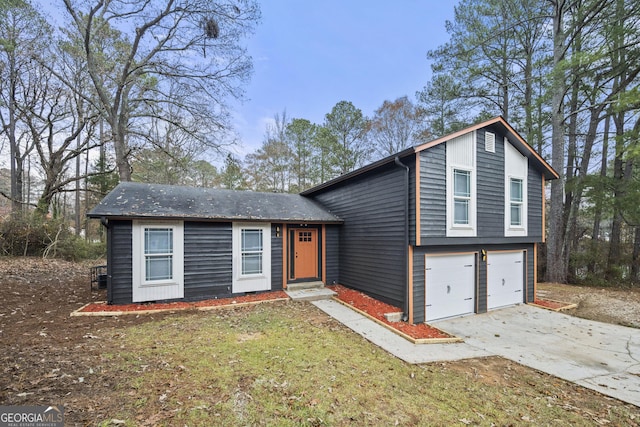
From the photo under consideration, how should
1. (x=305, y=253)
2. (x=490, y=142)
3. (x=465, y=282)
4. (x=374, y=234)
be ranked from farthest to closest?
(x=305, y=253), (x=374, y=234), (x=490, y=142), (x=465, y=282)

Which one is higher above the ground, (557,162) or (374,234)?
(557,162)

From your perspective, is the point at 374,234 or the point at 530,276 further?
the point at 530,276

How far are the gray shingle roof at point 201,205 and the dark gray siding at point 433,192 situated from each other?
137 inches

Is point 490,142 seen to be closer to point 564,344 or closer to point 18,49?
point 564,344

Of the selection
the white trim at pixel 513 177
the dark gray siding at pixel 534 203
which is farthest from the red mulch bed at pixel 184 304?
the dark gray siding at pixel 534 203

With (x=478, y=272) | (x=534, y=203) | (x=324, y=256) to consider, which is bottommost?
(x=478, y=272)

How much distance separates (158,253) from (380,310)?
6.16 metres

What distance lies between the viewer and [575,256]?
1202cm

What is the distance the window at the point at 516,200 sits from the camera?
8.20m

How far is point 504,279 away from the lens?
8.12 metres

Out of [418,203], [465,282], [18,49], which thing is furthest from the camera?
[18,49]

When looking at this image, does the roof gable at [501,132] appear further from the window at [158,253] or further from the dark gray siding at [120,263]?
the dark gray siding at [120,263]

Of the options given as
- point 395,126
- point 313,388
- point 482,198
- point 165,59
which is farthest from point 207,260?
point 395,126

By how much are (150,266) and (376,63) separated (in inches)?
696
